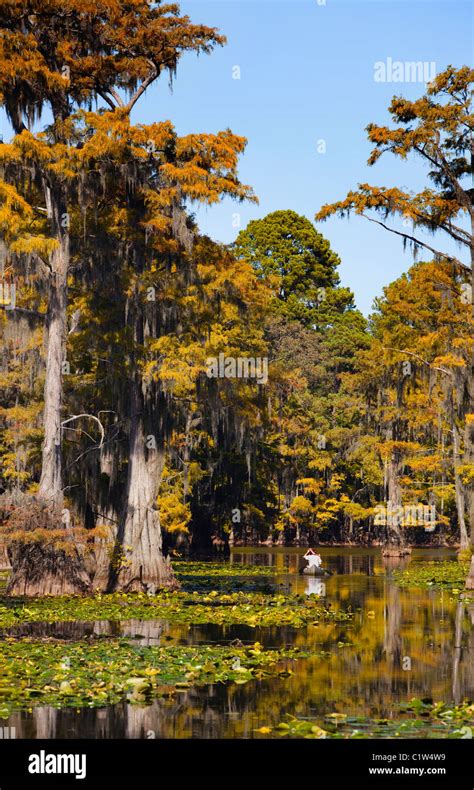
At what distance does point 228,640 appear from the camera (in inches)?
767

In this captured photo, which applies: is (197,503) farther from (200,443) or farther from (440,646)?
(440,646)


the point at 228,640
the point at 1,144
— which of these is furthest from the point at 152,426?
the point at 228,640

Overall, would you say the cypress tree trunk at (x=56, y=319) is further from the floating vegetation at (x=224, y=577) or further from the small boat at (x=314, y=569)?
the small boat at (x=314, y=569)

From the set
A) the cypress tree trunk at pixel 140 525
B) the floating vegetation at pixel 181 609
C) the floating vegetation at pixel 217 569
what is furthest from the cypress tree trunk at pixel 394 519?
the floating vegetation at pixel 181 609

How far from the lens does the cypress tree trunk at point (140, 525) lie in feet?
100

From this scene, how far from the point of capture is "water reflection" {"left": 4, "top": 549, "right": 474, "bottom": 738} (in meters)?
11.9

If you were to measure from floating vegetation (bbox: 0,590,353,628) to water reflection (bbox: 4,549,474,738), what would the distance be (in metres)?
0.75

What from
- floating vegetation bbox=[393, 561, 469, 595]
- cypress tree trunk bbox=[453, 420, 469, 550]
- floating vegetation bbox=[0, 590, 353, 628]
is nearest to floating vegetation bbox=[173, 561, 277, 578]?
floating vegetation bbox=[393, 561, 469, 595]

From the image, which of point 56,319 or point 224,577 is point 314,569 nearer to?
point 224,577

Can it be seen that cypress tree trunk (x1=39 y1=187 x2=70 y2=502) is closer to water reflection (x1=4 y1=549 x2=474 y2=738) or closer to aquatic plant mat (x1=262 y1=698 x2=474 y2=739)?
water reflection (x1=4 y1=549 x2=474 y2=738)

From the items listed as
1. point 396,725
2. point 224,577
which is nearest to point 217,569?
point 224,577

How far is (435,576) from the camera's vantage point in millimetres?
37375

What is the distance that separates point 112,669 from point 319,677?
276cm
